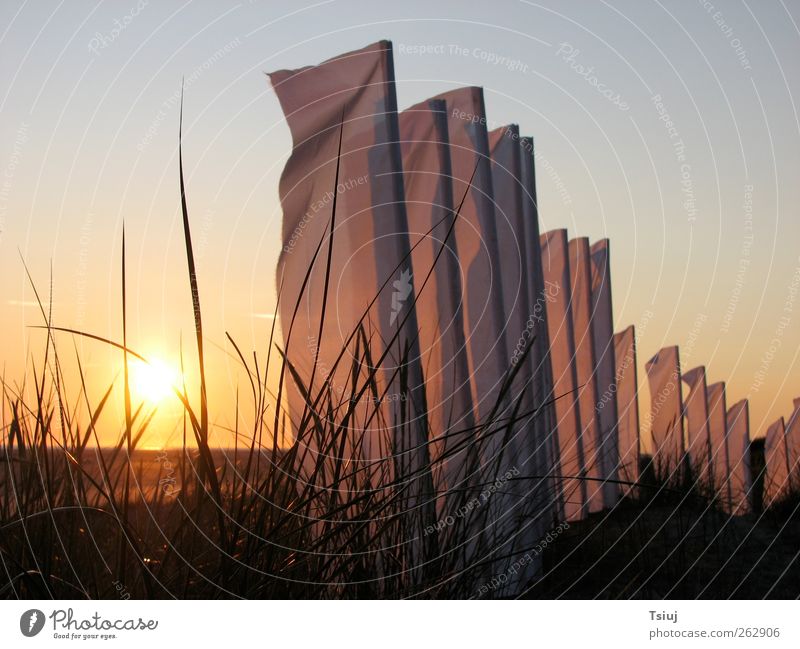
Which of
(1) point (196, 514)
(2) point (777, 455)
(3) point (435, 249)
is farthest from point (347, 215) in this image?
(2) point (777, 455)

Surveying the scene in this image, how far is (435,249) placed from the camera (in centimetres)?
398

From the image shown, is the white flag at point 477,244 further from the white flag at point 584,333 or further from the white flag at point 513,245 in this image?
the white flag at point 584,333

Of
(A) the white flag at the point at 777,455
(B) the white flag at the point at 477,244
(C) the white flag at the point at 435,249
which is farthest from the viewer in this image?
(A) the white flag at the point at 777,455

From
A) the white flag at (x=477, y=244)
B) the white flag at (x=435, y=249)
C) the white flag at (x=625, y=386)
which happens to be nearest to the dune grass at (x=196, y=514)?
the white flag at (x=435, y=249)

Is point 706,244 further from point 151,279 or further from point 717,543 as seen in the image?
point 151,279

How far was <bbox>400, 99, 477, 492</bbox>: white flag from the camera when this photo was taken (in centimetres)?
393

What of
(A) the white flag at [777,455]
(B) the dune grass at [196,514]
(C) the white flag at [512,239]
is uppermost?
(C) the white flag at [512,239]

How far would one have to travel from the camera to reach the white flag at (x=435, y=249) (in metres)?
3.93

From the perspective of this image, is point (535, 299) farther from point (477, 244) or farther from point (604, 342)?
point (604, 342)

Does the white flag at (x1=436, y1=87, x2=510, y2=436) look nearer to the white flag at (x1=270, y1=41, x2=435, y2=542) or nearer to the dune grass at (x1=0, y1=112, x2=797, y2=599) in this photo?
the white flag at (x1=270, y1=41, x2=435, y2=542)

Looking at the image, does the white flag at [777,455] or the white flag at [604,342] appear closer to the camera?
the white flag at [777,455]

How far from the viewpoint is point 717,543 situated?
14.1 feet
